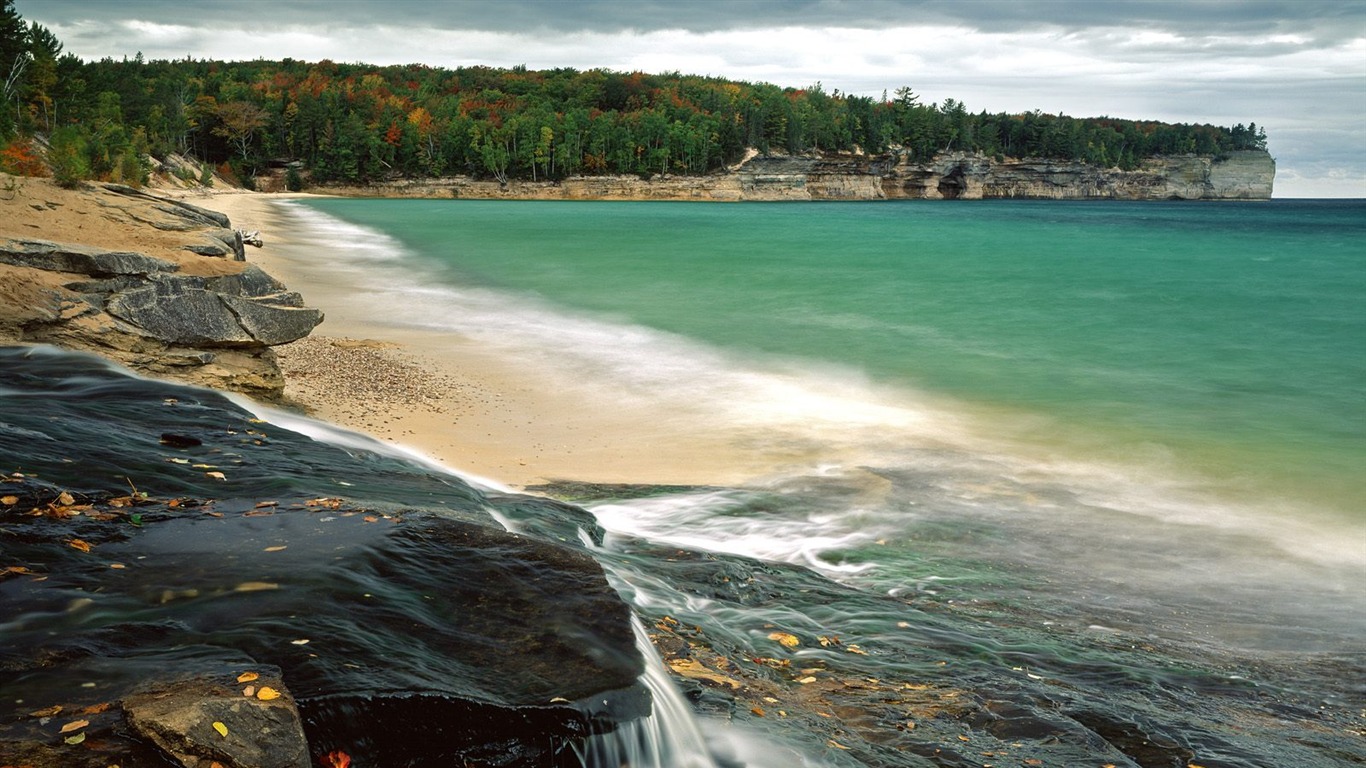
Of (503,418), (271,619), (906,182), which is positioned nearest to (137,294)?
(503,418)

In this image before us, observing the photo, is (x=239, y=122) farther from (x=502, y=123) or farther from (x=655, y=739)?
(x=655, y=739)

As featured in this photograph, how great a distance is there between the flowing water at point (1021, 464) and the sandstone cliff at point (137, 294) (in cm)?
428

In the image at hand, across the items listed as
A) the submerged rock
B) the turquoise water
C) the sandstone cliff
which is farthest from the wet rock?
the turquoise water

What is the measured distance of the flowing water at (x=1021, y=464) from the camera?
6012 millimetres

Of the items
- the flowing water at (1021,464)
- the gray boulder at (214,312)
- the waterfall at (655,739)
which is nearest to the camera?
the waterfall at (655,739)

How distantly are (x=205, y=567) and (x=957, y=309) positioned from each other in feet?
80.7

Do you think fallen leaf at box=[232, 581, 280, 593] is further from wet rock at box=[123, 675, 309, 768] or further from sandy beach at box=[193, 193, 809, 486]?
sandy beach at box=[193, 193, 809, 486]

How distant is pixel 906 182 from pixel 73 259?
147848 millimetres

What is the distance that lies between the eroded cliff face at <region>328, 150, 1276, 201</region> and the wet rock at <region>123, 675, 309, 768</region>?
4971 inches

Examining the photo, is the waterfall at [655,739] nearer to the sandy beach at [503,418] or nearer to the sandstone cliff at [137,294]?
the sandy beach at [503,418]

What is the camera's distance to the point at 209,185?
76.0 metres

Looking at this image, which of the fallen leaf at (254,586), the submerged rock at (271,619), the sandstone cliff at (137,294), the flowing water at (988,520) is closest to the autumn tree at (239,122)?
the flowing water at (988,520)

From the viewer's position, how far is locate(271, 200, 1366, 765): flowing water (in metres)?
6.01

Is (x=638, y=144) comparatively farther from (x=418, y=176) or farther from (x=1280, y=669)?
(x=1280, y=669)
